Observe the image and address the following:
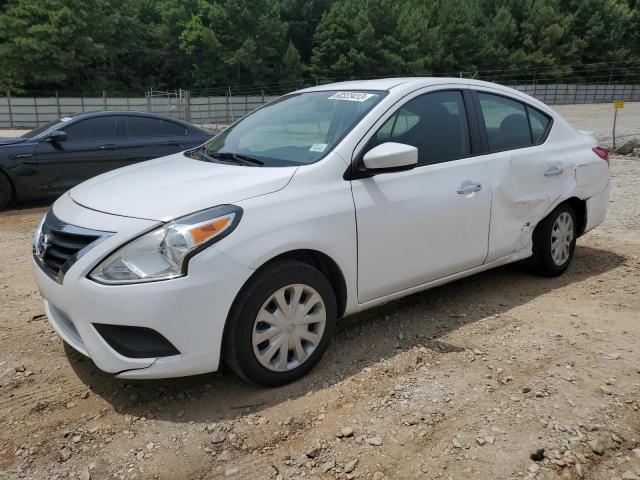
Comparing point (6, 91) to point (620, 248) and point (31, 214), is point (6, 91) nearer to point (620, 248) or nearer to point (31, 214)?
point (31, 214)

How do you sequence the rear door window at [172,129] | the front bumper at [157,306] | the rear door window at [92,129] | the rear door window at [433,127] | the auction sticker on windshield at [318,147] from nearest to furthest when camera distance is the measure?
the front bumper at [157,306], the auction sticker on windshield at [318,147], the rear door window at [433,127], the rear door window at [92,129], the rear door window at [172,129]

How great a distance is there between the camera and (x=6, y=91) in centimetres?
3869

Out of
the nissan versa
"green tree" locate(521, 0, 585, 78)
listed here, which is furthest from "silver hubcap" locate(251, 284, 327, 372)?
"green tree" locate(521, 0, 585, 78)

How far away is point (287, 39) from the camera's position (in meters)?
55.4

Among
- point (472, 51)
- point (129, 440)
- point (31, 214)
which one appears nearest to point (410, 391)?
point (129, 440)

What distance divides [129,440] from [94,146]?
609 centimetres

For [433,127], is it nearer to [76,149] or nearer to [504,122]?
[504,122]

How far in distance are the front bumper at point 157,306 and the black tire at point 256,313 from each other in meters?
0.06

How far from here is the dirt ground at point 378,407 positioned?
8.02 feet

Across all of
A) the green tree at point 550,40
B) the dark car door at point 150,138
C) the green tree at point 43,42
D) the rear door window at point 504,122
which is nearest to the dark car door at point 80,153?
the dark car door at point 150,138

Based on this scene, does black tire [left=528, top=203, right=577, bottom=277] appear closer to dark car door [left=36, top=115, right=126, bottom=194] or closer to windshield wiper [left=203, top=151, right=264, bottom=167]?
windshield wiper [left=203, top=151, right=264, bottom=167]

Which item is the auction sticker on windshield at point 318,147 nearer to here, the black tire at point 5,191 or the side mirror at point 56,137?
the side mirror at point 56,137

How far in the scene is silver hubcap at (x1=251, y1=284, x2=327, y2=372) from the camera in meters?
2.87

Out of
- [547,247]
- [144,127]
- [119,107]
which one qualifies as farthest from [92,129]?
[119,107]
